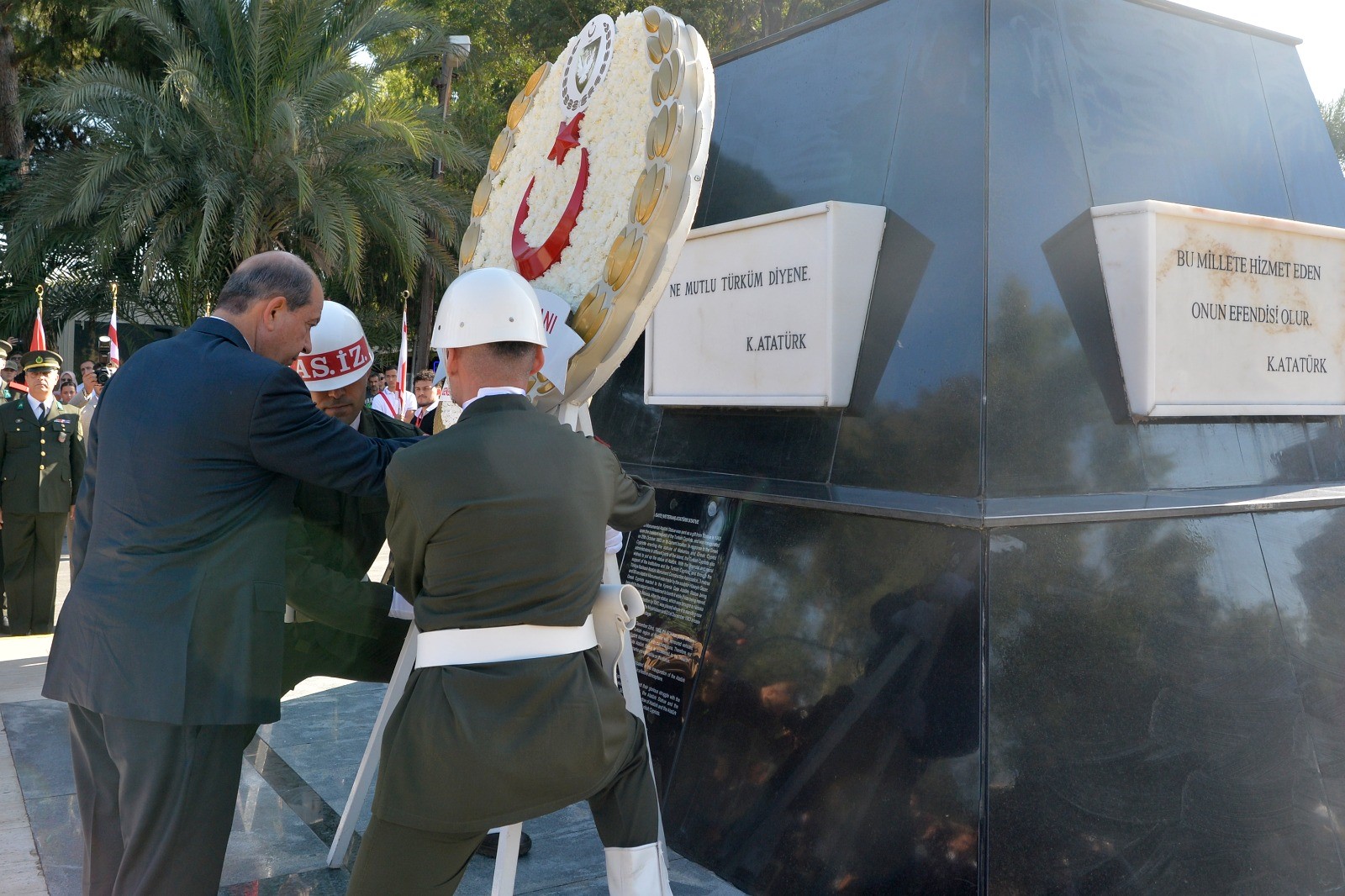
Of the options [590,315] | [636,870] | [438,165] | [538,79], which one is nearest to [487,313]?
[590,315]

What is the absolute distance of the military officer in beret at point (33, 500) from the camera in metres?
8.01

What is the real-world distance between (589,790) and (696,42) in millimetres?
1921

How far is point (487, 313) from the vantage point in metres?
2.51

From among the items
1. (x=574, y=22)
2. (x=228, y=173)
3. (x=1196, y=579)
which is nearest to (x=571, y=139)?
(x=1196, y=579)

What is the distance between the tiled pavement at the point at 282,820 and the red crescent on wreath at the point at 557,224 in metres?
1.96

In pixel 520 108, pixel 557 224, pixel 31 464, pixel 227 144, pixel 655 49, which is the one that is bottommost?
pixel 557 224

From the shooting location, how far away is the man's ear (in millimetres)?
3078

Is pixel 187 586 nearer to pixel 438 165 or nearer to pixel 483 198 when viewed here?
pixel 483 198

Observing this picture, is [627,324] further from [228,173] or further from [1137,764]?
[228,173]

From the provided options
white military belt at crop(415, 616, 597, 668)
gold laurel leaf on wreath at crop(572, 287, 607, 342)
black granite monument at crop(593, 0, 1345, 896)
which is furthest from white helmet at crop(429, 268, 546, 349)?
black granite monument at crop(593, 0, 1345, 896)

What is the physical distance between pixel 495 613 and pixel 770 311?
6.35 feet

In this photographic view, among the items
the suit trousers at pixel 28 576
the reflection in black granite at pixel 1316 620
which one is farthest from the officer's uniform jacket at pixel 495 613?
the suit trousers at pixel 28 576

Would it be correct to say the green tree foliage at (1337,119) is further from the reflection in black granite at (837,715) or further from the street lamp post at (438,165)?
the reflection in black granite at (837,715)

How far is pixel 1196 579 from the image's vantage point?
3.42 m
